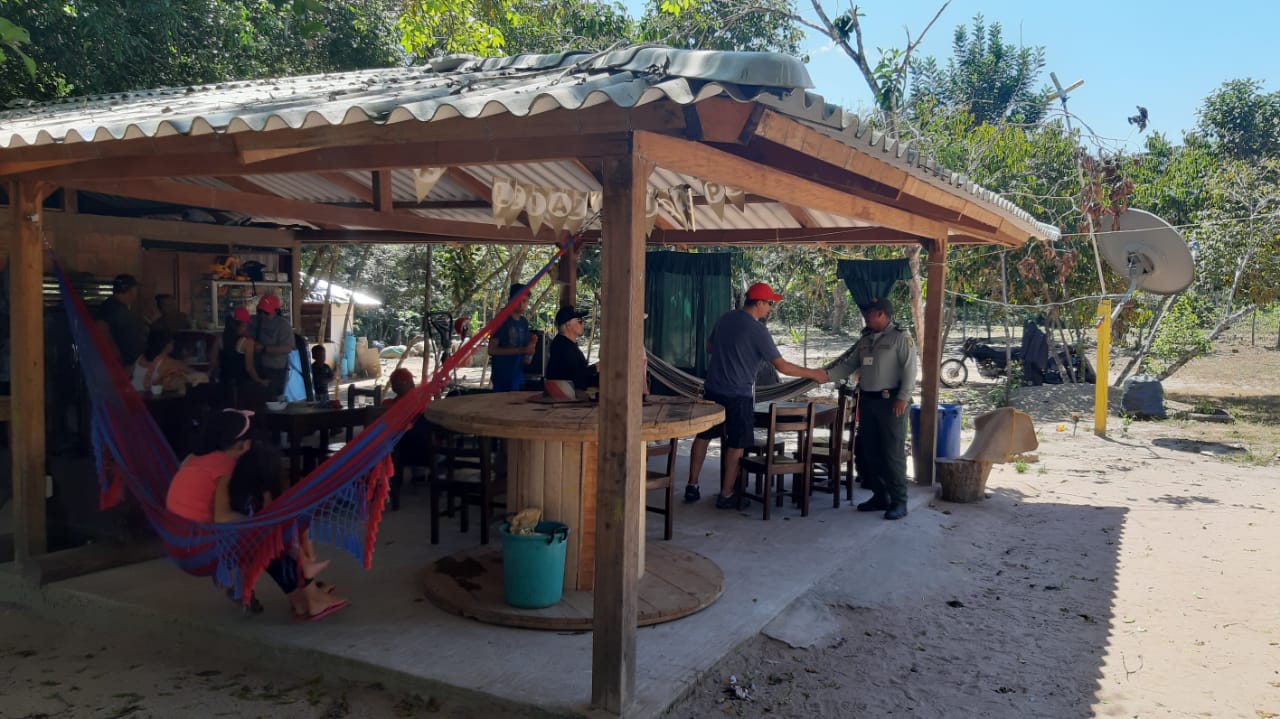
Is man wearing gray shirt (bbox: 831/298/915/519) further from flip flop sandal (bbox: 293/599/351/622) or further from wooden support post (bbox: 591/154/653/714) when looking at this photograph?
flip flop sandal (bbox: 293/599/351/622)

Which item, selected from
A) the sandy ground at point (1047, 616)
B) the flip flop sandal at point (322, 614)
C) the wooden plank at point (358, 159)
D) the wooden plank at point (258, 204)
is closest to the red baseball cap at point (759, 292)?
the sandy ground at point (1047, 616)

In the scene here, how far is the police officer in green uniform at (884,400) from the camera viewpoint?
5.34m

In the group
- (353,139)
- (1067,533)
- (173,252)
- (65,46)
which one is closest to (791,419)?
(1067,533)

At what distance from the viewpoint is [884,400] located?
5.40 metres

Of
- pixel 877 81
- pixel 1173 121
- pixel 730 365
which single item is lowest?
pixel 730 365

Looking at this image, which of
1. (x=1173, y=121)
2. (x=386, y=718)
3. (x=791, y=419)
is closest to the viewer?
(x=386, y=718)

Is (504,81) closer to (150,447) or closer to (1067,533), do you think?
(150,447)

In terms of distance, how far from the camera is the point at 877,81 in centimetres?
962

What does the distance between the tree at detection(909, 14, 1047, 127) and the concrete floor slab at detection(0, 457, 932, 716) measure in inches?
990

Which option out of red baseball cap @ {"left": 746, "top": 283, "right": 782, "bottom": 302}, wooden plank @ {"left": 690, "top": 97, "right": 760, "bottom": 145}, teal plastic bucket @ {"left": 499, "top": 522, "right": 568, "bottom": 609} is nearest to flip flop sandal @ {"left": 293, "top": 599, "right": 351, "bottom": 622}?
teal plastic bucket @ {"left": 499, "top": 522, "right": 568, "bottom": 609}

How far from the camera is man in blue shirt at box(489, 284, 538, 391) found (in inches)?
283

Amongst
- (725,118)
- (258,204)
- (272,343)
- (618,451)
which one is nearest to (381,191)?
(258,204)

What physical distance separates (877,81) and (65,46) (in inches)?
297

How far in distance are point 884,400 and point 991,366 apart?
10.9 m
